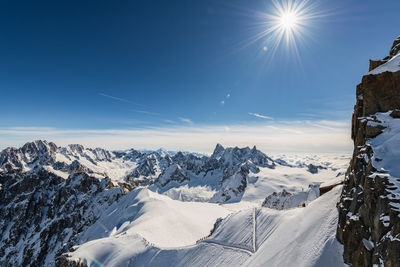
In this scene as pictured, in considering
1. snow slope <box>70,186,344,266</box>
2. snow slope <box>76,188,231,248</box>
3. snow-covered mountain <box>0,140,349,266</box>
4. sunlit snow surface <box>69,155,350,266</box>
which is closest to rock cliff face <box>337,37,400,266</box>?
snow slope <box>70,186,344,266</box>

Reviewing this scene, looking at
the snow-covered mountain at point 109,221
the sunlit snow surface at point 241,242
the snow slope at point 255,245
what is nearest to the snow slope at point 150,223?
the snow-covered mountain at point 109,221

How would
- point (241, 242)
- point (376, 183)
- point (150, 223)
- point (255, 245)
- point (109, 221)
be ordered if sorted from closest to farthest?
point (376, 183) < point (255, 245) < point (241, 242) < point (150, 223) < point (109, 221)

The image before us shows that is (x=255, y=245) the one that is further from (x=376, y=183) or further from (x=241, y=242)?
(x=376, y=183)

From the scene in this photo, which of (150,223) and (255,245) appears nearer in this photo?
(255,245)

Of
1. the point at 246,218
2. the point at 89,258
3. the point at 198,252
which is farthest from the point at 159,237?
the point at 246,218

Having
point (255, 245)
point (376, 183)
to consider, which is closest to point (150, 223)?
point (255, 245)

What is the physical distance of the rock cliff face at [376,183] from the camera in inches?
477

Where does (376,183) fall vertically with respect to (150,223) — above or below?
above

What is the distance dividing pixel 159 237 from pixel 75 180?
11298 cm

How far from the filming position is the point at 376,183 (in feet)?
45.2

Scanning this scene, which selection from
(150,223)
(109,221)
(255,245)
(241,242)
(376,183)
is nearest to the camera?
(376,183)

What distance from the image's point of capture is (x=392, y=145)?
14.8 meters

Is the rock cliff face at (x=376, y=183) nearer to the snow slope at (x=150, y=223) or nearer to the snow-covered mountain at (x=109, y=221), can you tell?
the snow-covered mountain at (x=109, y=221)

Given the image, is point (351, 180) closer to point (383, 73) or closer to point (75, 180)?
point (383, 73)
